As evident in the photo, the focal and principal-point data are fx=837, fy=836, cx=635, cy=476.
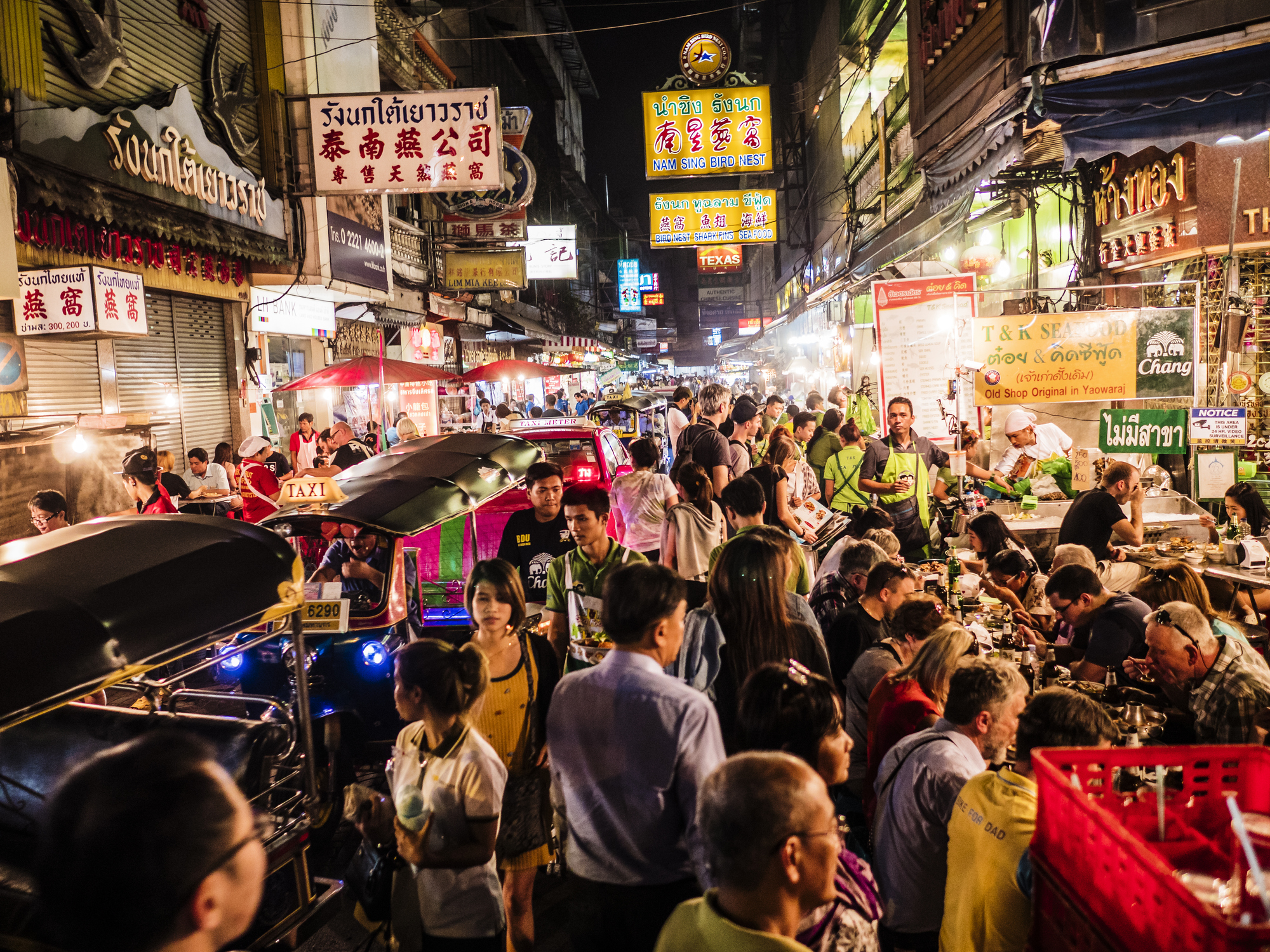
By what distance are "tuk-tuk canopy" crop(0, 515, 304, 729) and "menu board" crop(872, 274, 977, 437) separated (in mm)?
6754

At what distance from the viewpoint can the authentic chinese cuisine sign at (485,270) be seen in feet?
77.2

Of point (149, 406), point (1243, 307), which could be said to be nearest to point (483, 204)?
point (149, 406)

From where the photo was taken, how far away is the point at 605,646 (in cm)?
454

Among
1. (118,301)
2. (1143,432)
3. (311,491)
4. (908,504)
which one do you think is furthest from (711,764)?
(118,301)

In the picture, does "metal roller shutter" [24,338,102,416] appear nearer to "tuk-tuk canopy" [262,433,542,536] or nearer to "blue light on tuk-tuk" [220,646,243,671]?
"tuk-tuk canopy" [262,433,542,536]

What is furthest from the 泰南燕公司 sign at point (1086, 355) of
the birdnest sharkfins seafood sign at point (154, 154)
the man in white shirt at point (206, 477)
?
the birdnest sharkfins seafood sign at point (154, 154)

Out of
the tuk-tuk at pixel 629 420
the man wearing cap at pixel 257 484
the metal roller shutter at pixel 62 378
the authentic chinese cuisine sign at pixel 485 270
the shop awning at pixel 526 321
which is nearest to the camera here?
the man wearing cap at pixel 257 484

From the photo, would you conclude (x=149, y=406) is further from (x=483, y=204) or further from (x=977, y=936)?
(x=977, y=936)

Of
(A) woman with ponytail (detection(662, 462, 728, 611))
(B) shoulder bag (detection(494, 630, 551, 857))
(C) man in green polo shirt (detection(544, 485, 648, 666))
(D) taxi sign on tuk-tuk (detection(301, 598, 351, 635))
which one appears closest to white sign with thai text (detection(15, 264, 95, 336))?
(D) taxi sign on tuk-tuk (detection(301, 598, 351, 635))

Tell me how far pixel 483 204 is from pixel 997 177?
14863mm

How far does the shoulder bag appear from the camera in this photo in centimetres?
370

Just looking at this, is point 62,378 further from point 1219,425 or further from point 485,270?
point 485,270

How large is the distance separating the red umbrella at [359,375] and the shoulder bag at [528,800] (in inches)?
382

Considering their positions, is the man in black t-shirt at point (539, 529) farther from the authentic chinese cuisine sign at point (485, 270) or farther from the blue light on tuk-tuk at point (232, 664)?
the authentic chinese cuisine sign at point (485, 270)
